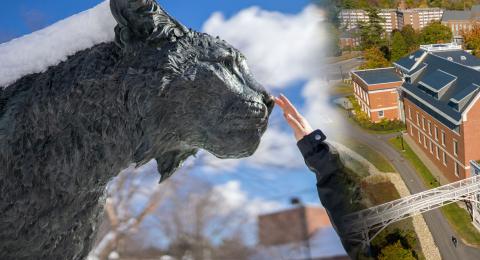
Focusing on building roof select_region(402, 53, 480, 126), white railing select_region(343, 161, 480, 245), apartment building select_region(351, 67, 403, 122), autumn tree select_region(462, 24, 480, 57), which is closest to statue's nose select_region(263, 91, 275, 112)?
white railing select_region(343, 161, 480, 245)

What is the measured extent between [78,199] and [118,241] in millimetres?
1029

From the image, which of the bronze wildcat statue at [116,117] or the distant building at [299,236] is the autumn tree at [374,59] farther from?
the bronze wildcat statue at [116,117]

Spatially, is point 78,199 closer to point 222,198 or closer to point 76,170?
point 76,170

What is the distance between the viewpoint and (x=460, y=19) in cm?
251

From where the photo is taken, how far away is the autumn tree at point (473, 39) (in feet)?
8.18

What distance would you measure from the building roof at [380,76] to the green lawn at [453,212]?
32 centimetres

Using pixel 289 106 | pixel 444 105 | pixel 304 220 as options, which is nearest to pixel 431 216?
pixel 444 105

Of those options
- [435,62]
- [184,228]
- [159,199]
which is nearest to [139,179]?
[159,199]

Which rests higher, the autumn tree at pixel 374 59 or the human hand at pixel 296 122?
the human hand at pixel 296 122

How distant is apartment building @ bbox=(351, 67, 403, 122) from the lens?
2111 millimetres

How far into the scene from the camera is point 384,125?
7.63ft

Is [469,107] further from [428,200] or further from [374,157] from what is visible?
[374,157]

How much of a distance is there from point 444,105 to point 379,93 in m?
0.34

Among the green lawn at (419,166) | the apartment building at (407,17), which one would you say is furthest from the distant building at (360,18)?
the green lawn at (419,166)
